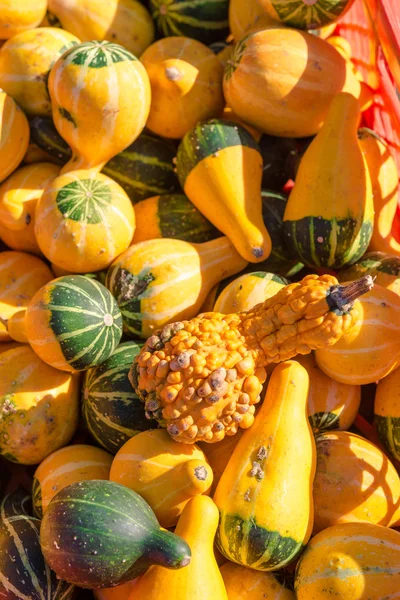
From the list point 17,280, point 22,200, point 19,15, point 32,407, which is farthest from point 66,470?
point 19,15

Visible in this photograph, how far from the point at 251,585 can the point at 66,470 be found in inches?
27.6

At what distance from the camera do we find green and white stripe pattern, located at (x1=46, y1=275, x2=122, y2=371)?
6.22 ft

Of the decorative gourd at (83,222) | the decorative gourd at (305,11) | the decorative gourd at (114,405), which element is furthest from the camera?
the decorative gourd at (305,11)

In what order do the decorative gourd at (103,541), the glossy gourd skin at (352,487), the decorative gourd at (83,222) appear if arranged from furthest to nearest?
1. the decorative gourd at (83,222)
2. the glossy gourd skin at (352,487)
3. the decorative gourd at (103,541)

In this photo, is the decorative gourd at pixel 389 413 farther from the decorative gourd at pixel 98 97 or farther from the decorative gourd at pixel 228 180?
the decorative gourd at pixel 98 97

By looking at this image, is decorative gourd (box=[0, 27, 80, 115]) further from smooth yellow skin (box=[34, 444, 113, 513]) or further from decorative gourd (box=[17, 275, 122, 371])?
smooth yellow skin (box=[34, 444, 113, 513])

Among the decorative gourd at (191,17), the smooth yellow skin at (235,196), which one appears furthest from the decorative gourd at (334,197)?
the decorative gourd at (191,17)

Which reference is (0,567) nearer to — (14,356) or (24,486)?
(24,486)

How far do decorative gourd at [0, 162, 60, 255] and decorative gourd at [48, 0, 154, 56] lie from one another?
2.09 feet

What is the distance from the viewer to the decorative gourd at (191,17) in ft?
8.63

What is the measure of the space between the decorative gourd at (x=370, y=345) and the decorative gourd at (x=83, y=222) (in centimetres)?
85

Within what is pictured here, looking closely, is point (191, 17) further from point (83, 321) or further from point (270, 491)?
point (270, 491)

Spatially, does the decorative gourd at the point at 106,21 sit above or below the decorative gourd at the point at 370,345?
above

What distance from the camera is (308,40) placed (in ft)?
7.59
